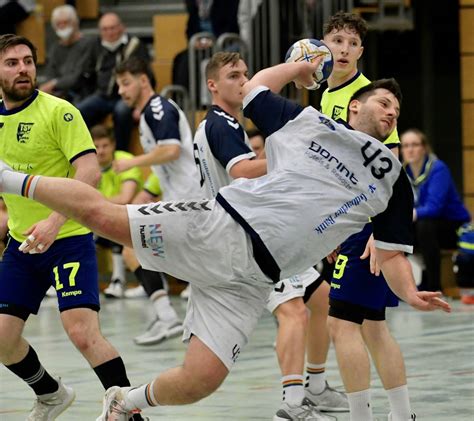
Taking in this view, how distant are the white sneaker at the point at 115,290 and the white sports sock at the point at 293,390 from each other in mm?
7507

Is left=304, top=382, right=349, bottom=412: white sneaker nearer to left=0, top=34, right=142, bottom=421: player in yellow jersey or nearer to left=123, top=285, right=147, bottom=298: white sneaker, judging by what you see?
left=0, top=34, right=142, bottom=421: player in yellow jersey

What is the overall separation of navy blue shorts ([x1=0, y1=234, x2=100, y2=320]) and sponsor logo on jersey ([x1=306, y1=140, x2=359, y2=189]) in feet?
5.34

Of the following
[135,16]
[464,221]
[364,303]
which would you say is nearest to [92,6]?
[135,16]

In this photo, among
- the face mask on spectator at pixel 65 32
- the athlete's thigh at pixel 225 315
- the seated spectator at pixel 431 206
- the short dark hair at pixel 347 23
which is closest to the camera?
the athlete's thigh at pixel 225 315

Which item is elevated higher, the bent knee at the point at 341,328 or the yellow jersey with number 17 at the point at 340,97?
the yellow jersey with number 17 at the point at 340,97

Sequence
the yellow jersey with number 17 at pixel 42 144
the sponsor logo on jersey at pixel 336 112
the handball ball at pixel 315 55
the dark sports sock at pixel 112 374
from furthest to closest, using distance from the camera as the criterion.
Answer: the sponsor logo on jersey at pixel 336 112
the yellow jersey with number 17 at pixel 42 144
the dark sports sock at pixel 112 374
the handball ball at pixel 315 55

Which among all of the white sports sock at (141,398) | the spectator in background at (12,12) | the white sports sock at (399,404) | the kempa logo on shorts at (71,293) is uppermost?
the spectator in background at (12,12)

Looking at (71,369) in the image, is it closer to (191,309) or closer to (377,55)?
(191,309)

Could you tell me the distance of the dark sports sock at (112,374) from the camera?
6496 mm

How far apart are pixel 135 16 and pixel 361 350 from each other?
1303 centimetres

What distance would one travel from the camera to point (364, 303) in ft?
20.9

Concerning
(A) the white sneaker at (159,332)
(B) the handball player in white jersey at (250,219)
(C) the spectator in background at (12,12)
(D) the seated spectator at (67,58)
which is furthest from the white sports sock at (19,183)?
(C) the spectator in background at (12,12)

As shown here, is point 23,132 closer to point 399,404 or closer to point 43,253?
point 43,253

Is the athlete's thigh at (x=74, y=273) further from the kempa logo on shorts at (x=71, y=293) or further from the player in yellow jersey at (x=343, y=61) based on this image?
the player in yellow jersey at (x=343, y=61)
